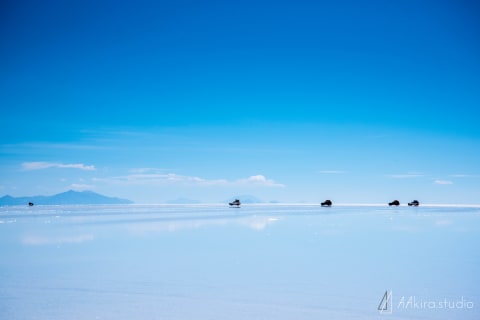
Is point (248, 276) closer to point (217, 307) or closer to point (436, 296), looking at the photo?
point (217, 307)

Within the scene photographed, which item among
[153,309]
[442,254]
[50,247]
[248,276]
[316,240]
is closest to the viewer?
[153,309]

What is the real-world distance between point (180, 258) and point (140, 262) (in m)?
1.47

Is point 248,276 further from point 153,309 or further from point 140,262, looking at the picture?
point 140,262

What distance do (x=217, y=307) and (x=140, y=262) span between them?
601cm

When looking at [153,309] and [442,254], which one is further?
[442,254]

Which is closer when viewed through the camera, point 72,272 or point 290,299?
point 290,299

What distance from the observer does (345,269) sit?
11.3 metres

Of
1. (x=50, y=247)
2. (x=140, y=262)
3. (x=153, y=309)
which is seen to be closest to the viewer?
(x=153, y=309)

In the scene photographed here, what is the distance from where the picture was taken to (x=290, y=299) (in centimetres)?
812

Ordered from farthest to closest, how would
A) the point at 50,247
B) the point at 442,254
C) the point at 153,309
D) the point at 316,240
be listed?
the point at 316,240 < the point at 50,247 < the point at 442,254 < the point at 153,309

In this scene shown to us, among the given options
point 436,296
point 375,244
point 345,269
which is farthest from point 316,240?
point 436,296

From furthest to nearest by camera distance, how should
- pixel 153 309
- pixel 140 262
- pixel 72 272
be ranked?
pixel 140 262 < pixel 72 272 < pixel 153 309

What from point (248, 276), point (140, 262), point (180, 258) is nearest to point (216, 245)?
point (180, 258)

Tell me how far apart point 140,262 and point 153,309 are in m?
5.54
